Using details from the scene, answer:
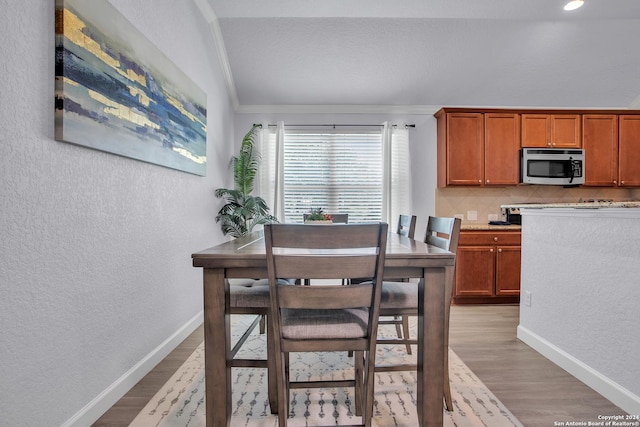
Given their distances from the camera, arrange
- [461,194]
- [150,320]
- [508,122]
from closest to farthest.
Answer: [150,320] < [508,122] < [461,194]

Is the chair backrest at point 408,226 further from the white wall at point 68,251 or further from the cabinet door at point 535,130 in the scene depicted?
the cabinet door at point 535,130

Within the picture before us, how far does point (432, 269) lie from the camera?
141cm

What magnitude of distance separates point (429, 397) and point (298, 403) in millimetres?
717

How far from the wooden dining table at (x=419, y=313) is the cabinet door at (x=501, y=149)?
3.03m

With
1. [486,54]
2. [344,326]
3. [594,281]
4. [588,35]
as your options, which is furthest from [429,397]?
[588,35]

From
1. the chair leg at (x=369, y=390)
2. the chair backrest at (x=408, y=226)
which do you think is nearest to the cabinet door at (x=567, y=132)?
the chair backrest at (x=408, y=226)

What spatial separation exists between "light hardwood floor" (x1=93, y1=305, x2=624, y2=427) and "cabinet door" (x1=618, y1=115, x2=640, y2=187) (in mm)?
2763

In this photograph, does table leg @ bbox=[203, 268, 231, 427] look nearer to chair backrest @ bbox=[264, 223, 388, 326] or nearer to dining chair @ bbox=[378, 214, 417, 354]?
chair backrest @ bbox=[264, 223, 388, 326]

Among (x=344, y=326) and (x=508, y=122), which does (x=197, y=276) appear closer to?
(x=344, y=326)

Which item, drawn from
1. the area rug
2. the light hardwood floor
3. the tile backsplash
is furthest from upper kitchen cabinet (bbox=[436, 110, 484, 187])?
the area rug

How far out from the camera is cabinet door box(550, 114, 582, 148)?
400cm

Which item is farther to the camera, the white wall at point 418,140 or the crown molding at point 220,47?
the white wall at point 418,140

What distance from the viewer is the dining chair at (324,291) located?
1.18 m

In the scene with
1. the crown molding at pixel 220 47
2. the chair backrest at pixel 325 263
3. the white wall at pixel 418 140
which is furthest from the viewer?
the white wall at pixel 418 140
